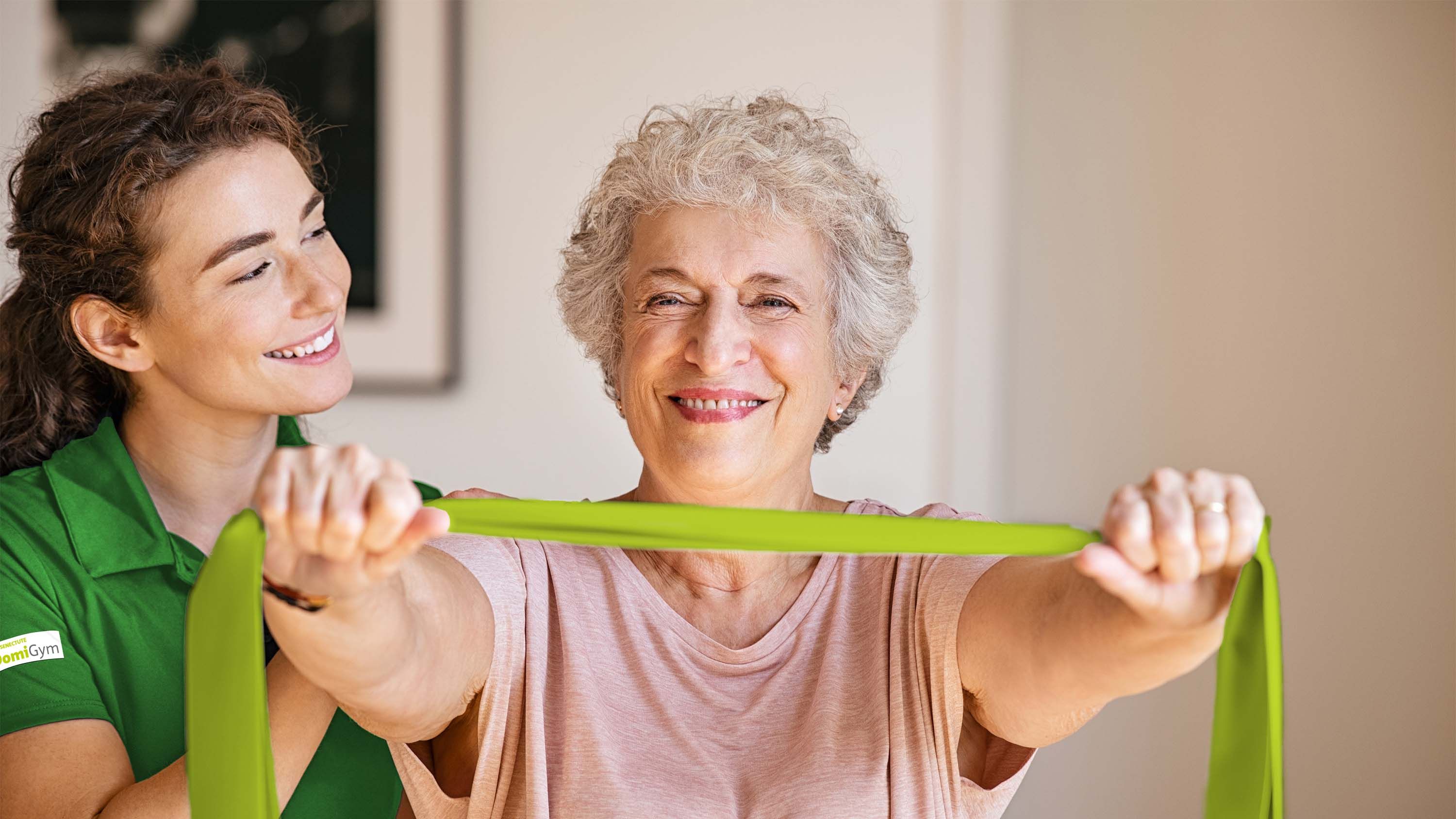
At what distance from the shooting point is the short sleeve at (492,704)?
1.46 metres

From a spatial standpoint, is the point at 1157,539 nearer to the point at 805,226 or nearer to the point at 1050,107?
the point at 805,226

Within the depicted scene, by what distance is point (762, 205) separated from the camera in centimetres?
168

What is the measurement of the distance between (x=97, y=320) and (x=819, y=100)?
6.07ft

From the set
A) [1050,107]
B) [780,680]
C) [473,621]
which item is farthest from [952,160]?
[473,621]

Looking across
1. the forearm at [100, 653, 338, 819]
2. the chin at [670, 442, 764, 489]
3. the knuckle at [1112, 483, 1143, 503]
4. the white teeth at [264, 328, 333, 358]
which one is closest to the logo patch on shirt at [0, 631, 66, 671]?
the forearm at [100, 653, 338, 819]

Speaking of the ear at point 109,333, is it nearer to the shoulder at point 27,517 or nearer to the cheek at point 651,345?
the shoulder at point 27,517

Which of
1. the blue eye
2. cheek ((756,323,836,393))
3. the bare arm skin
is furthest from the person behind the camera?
the blue eye

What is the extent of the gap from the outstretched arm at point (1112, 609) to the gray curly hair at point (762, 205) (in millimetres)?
529

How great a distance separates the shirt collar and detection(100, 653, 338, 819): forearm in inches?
13.0

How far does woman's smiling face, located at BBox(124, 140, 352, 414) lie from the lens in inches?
74.3

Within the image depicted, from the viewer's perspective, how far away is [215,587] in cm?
116

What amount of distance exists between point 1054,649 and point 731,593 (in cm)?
54

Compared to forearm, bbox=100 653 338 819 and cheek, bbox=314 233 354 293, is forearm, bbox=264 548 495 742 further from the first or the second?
cheek, bbox=314 233 354 293

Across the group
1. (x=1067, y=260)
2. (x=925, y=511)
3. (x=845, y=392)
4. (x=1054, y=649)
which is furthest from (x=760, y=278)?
(x=1067, y=260)
